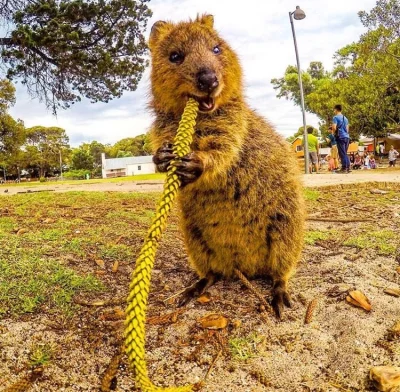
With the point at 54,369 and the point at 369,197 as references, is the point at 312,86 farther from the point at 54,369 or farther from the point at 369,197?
the point at 54,369

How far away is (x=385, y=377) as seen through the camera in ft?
5.71

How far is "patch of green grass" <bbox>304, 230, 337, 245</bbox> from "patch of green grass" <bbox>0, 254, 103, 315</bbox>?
2066 millimetres

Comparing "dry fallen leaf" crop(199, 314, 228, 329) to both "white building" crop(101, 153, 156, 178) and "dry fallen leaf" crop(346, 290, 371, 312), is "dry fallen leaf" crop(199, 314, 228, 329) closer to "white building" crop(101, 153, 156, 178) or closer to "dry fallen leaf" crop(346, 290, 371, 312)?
"dry fallen leaf" crop(346, 290, 371, 312)

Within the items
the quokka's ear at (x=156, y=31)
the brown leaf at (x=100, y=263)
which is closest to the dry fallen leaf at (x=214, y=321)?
the brown leaf at (x=100, y=263)

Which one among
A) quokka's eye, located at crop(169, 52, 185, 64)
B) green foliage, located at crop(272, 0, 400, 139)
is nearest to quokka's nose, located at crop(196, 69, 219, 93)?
quokka's eye, located at crop(169, 52, 185, 64)

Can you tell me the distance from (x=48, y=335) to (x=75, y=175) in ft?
222

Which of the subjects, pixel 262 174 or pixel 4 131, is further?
pixel 4 131

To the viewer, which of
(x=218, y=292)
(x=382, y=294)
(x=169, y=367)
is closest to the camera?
(x=169, y=367)

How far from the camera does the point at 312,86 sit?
43.8 metres

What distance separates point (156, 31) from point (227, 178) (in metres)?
1.26

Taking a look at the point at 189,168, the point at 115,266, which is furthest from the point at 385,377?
the point at 115,266

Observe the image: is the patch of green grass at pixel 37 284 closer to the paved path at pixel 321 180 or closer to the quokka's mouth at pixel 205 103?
the quokka's mouth at pixel 205 103

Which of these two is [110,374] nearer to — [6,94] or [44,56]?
[44,56]

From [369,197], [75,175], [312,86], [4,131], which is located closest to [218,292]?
[369,197]
